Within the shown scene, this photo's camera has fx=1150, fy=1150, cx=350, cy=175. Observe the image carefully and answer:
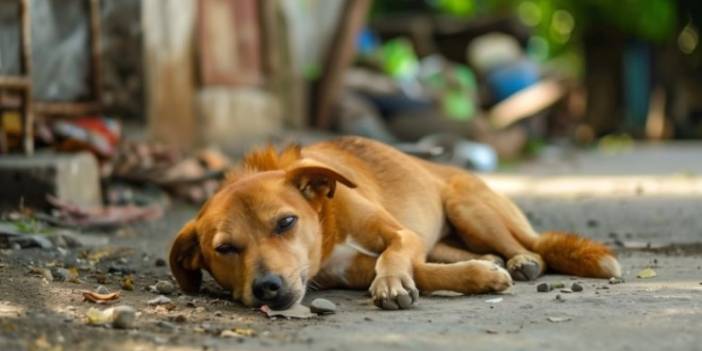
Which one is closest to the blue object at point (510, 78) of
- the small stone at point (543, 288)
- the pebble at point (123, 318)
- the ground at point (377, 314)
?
the ground at point (377, 314)

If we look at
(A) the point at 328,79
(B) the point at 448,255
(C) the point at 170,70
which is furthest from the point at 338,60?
(B) the point at 448,255

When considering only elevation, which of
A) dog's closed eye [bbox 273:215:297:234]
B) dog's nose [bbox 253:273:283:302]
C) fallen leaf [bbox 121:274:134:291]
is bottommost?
fallen leaf [bbox 121:274:134:291]

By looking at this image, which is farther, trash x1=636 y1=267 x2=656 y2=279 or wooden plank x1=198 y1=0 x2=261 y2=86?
wooden plank x1=198 y1=0 x2=261 y2=86

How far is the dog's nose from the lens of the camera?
14.0 feet

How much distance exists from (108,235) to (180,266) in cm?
210

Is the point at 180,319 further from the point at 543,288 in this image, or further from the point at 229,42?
the point at 229,42

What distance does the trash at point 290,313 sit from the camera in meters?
4.28

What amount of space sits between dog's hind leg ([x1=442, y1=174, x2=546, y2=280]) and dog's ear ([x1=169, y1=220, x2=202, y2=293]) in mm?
1445

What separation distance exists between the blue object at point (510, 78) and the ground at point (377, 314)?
1513 cm

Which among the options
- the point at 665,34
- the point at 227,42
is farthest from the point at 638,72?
A: the point at 227,42

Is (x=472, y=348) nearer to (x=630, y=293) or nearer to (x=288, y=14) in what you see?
(x=630, y=293)

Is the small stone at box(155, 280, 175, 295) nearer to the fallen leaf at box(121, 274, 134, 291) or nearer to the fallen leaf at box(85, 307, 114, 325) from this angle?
the fallen leaf at box(121, 274, 134, 291)

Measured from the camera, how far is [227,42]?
11.8 metres

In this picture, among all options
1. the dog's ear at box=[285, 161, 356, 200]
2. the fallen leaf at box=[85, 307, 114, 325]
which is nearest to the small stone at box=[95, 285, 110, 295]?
the fallen leaf at box=[85, 307, 114, 325]
